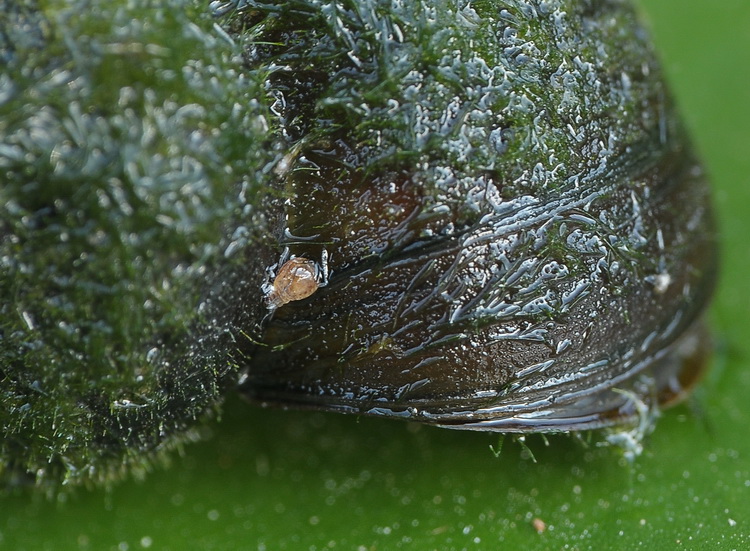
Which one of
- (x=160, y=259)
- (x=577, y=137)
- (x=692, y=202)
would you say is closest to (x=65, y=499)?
(x=160, y=259)

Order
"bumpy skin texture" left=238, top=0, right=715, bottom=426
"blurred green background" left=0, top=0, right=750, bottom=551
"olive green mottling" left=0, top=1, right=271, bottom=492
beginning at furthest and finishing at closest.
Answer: "blurred green background" left=0, top=0, right=750, bottom=551, "bumpy skin texture" left=238, top=0, right=715, bottom=426, "olive green mottling" left=0, top=1, right=271, bottom=492

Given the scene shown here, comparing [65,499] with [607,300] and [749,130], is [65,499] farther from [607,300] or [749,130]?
[749,130]

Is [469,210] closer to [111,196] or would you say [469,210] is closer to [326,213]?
[326,213]

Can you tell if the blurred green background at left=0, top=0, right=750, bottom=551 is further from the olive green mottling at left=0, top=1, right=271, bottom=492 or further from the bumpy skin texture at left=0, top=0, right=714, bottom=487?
the olive green mottling at left=0, top=1, right=271, bottom=492

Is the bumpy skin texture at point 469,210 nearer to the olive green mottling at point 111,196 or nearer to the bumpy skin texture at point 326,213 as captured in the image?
the bumpy skin texture at point 326,213

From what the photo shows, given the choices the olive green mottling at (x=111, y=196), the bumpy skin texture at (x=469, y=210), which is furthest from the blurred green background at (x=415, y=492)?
the olive green mottling at (x=111, y=196)

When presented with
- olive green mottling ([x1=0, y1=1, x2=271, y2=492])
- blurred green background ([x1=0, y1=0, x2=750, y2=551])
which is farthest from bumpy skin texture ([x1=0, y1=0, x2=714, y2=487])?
blurred green background ([x1=0, y1=0, x2=750, y2=551])
